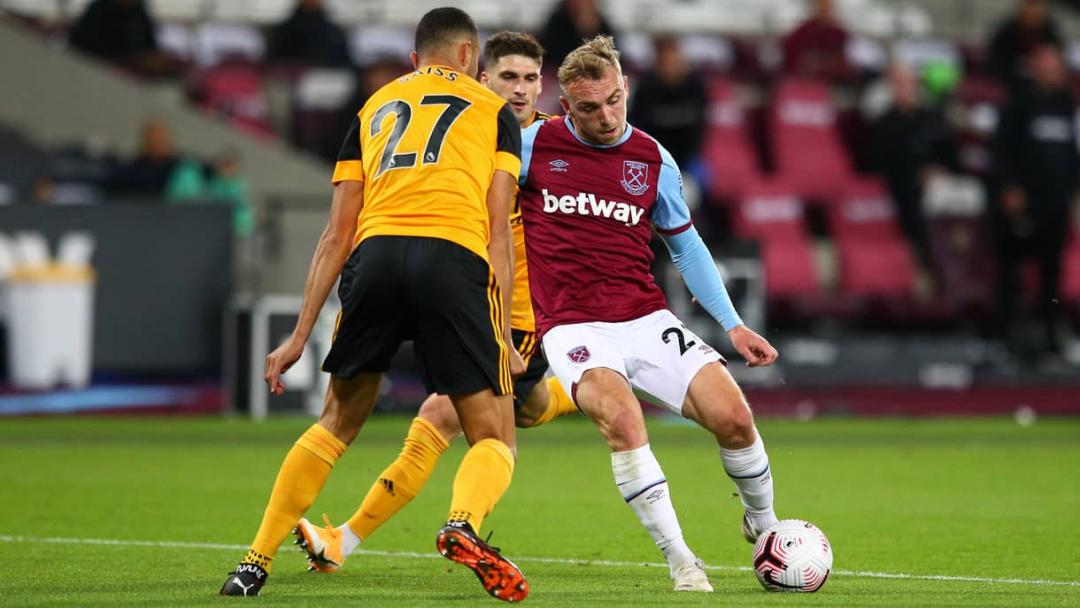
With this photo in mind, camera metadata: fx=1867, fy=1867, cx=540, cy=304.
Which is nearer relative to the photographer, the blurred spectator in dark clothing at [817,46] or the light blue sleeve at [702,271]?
the light blue sleeve at [702,271]

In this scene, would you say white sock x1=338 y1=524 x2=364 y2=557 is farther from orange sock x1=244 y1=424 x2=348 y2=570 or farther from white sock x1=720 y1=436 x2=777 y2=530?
white sock x1=720 y1=436 x2=777 y2=530

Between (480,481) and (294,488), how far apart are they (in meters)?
0.66

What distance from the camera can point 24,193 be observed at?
56.7 ft

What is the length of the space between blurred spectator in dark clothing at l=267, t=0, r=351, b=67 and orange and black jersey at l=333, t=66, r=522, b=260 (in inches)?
514

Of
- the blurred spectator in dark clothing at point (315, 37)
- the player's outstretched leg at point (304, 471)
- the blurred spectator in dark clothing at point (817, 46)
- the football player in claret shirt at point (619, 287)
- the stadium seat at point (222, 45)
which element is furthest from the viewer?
the blurred spectator in dark clothing at point (817, 46)

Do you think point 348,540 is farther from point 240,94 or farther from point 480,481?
point 240,94

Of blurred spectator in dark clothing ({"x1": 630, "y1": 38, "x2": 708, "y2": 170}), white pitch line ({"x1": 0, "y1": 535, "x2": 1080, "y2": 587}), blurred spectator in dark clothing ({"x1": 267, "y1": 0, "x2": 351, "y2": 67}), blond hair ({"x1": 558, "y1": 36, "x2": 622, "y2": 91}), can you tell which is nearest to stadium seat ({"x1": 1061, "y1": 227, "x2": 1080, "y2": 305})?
blurred spectator in dark clothing ({"x1": 630, "y1": 38, "x2": 708, "y2": 170})

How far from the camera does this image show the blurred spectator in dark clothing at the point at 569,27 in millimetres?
18391

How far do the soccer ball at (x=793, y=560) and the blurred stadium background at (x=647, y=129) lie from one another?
32.6 ft

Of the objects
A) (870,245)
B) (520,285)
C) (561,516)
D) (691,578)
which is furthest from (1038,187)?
(691,578)

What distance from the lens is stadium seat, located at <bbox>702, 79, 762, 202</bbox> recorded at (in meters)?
20.0

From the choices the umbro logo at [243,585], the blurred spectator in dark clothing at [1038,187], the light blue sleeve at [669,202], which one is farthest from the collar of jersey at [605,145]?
the blurred spectator in dark clothing at [1038,187]

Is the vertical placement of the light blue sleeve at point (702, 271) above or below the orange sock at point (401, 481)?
above

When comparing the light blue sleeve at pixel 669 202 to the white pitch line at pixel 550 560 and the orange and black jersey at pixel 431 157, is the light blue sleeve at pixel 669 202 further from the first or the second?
the white pitch line at pixel 550 560
